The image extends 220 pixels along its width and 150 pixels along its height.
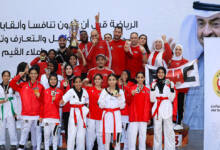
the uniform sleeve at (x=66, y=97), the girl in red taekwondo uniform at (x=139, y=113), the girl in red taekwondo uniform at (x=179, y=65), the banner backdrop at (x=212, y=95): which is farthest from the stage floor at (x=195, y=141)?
the uniform sleeve at (x=66, y=97)

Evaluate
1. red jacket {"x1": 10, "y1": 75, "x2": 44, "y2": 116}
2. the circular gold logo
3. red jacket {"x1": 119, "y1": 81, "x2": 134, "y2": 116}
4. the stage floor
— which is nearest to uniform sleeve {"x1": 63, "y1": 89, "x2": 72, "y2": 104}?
red jacket {"x1": 10, "y1": 75, "x2": 44, "y2": 116}

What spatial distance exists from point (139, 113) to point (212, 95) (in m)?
1.10

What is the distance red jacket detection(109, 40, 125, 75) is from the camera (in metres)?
5.97

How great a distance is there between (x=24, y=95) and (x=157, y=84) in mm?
2167

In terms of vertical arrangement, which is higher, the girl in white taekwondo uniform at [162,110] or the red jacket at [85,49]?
the red jacket at [85,49]

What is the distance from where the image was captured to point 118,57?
5.98m

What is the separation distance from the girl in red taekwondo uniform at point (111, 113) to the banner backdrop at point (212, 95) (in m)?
1.24

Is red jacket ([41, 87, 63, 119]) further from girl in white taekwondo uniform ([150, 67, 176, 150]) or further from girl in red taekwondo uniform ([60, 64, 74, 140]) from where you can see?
girl in white taekwondo uniform ([150, 67, 176, 150])

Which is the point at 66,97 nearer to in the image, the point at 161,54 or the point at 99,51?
the point at 99,51

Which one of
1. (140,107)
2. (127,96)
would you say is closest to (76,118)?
(127,96)

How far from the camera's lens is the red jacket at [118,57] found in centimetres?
597

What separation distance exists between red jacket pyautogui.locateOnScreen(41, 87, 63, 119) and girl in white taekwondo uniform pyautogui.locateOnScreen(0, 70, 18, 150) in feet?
2.48

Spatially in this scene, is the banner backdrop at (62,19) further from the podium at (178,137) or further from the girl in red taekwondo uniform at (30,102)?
the podium at (178,137)

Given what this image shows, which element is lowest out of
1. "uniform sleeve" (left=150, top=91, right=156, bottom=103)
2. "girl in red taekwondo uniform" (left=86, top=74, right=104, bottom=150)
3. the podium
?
the podium
